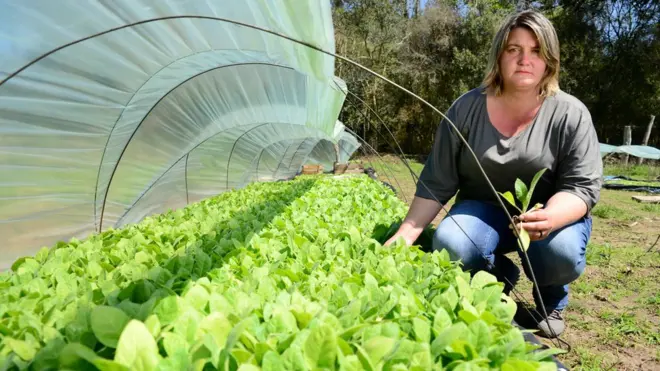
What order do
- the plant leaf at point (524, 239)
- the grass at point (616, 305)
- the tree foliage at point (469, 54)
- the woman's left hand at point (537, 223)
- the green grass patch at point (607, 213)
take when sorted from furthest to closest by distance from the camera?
1. the tree foliage at point (469, 54)
2. the green grass patch at point (607, 213)
3. the grass at point (616, 305)
4. the woman's left hand at point (537, 223)
5. the plant leaf at point (524, 239)

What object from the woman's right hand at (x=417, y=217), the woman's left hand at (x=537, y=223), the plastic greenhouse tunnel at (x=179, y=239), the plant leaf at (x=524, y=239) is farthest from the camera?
the woman's right hand at (x=417, y=217)

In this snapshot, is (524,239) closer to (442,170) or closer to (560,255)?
(560,255)

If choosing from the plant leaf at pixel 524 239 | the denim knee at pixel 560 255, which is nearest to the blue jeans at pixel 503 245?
the denim knee at pixel 560 255

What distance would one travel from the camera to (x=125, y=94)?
143 inches

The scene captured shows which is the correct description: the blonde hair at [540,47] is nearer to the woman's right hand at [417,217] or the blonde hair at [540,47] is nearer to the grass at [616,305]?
the woman's right hand at [417,217]

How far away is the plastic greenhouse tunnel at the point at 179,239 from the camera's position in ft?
3.55

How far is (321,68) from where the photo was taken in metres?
2.71

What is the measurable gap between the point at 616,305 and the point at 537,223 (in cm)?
210

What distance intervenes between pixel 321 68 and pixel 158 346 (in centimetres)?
196

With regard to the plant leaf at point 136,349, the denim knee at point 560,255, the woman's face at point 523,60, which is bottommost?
the denim knee at point 560,255

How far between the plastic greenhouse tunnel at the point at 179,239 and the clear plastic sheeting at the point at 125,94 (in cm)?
1

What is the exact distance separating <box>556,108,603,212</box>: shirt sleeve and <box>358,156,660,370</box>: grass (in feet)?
3.11

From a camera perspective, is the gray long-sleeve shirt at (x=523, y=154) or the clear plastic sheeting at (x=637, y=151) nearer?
the gray long-sleeve shirt at (x=523, y=154)

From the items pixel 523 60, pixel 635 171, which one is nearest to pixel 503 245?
pixel 523 60
